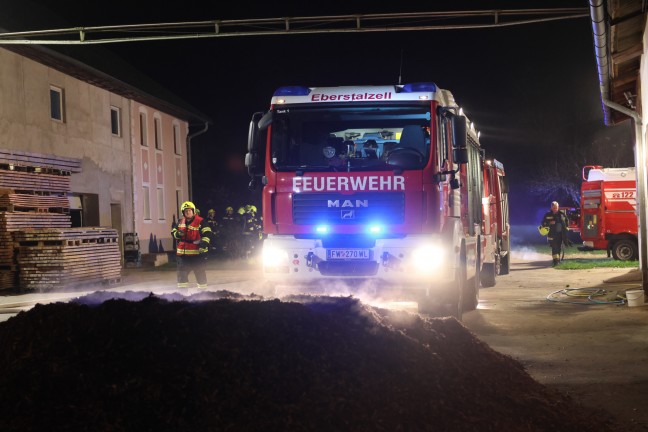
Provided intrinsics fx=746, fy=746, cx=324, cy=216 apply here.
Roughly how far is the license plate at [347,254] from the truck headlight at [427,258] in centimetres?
61

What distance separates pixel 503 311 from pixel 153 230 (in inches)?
843

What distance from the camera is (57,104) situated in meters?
23.3

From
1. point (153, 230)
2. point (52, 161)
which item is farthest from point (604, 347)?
point (153, 230)

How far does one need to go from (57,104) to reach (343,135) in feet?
53.7

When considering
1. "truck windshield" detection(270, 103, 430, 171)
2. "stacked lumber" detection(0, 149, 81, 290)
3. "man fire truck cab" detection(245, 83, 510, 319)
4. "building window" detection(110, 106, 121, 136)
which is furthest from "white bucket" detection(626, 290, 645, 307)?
"building window" detection(110, 106, 121, 136)

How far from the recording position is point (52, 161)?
60.5 feet

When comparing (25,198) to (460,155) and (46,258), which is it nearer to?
(46,258)

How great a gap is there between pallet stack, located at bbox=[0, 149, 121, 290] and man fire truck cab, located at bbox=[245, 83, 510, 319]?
29.9ft

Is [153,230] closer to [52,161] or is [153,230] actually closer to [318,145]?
[52,161]

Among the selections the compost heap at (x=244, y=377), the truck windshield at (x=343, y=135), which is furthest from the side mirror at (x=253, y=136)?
the compost heap at (x=244, y=377)

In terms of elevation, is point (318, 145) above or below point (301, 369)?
above

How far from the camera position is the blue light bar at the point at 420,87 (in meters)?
9.32

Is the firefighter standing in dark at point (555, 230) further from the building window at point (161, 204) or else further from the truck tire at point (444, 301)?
the building window at point (161, 204)

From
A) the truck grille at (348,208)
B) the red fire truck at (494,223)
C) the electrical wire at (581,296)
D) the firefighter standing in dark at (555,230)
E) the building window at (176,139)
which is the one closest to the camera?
the truck grille at (348,208)
